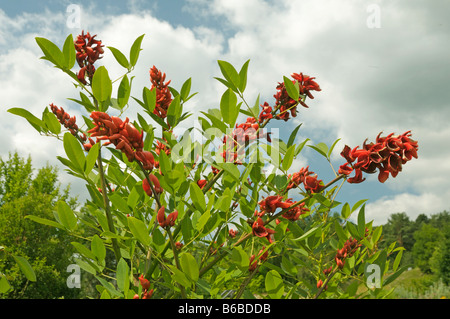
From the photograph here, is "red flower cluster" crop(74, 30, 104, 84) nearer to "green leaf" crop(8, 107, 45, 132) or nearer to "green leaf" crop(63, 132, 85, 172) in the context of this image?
"green leaf" crop(8, 107, 45, 132)

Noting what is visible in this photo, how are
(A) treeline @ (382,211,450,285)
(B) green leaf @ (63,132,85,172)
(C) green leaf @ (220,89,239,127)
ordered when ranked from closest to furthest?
(B) green leaf @ (63,132,85,172) → (C) green leaf @ (220,89,239,127) → (A) treeline @ (382,211,450,285)

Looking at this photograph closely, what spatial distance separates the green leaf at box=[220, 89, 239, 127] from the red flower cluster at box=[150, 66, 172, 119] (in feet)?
1.09

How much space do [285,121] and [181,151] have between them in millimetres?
375

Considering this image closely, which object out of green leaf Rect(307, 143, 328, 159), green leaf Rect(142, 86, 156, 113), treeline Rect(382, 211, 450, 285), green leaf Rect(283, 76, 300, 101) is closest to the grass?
treeline Rect(382, 211, 450, 285)

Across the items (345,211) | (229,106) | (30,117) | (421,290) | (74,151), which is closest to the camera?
(74,151)

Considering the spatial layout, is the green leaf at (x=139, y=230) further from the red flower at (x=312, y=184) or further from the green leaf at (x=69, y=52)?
the green leaf at (x=69, y=52)

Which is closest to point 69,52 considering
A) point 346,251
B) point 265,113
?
point 265,113

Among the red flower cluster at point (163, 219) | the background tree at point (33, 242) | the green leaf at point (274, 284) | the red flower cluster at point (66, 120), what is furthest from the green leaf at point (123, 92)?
the background tree at point (33, 242)

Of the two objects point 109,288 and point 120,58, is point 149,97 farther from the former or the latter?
point 109,288

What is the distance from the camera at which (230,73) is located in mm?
1007

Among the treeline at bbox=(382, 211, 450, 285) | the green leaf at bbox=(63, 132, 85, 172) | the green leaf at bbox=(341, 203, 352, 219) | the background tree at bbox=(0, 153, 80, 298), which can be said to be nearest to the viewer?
the green leaf at bbox=(63, 132, 85, 172)

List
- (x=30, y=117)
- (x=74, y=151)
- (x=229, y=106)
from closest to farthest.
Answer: (x=74, y=151)
(x=229, y=106)
(x=30, y=117)

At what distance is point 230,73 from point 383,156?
1.54 feet

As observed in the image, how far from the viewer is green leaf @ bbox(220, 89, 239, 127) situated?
0.90m
